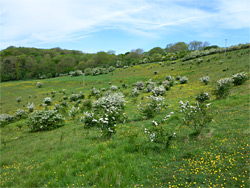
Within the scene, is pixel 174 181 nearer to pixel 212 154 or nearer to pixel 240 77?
pixel 212 154

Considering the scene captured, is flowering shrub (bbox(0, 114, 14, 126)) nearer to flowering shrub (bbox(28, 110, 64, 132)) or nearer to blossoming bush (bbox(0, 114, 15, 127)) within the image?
blossoming bush (bbox(0, 114, 15, 127))

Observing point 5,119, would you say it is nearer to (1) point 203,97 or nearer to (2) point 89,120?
(2) point 89,120

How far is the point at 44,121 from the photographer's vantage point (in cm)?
1469

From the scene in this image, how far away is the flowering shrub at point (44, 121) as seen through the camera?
14.6 m

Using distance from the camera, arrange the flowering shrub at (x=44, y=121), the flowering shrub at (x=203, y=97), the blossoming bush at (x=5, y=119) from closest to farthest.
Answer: the flowering shrub at (x=44, y=121)
the flowering shrub at (x=203, y=97)
the blossoming bush at (x=5, y=119)

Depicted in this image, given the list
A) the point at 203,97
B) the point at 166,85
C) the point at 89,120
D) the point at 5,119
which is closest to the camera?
the point at 89,120

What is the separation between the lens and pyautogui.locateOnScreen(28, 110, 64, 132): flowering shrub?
48.0 ft

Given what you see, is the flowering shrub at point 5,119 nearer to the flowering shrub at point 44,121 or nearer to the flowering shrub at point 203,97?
the flowering shrub at point 44,121

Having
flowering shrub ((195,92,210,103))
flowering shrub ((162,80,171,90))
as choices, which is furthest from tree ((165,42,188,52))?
flowering shrub ((195,92,210,103))

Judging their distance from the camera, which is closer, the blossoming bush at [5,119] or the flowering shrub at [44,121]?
the flowering shrub at [44,121]

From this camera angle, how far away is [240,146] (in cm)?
582

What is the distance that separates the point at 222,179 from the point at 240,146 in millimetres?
2433

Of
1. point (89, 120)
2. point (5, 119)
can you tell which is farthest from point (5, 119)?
point (89, 120)

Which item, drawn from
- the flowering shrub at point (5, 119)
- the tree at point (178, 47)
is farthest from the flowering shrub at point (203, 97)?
the tree at point (178, 47)
